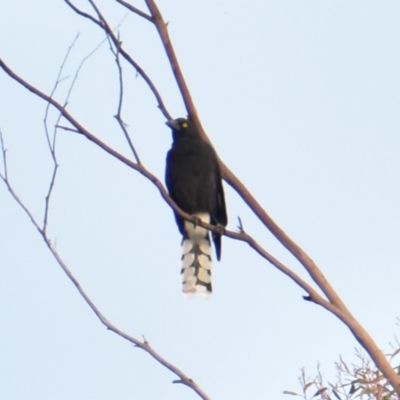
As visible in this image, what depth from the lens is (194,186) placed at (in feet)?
19.8

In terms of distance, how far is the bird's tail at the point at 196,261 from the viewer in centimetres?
531

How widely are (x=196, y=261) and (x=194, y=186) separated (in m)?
0.62

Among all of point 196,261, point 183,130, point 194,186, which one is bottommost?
point 196,261

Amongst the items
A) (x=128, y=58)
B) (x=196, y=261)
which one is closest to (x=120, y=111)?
(x=128, y=58)

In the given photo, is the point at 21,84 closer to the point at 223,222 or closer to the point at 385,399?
the point at 385,399

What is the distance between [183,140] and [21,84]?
300cm

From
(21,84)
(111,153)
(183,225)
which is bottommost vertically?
(111,153)

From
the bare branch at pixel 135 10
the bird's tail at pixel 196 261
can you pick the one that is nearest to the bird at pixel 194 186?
the bird's tail at pixel 196 261

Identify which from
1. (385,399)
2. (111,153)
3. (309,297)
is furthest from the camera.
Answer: (385,399)

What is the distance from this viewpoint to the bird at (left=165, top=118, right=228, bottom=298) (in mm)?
5816

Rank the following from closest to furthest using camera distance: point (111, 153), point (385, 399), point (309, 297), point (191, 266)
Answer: point (309, 297) → point (111, 153) → point (385, 399) → point (191, 266)

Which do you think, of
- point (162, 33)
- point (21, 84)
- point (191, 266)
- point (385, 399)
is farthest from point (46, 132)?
point (191, 266)

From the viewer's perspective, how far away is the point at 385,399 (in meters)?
3.54

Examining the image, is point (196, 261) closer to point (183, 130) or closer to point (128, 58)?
point (183, 130)
